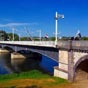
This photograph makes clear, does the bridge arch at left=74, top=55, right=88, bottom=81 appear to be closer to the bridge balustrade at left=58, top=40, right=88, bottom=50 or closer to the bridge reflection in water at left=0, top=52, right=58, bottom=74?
the bridge balustrade at left=58, top=40, right=88, bottom=50

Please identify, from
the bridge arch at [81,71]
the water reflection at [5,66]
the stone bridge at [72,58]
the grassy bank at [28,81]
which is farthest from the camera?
the water reflection at [5,66]

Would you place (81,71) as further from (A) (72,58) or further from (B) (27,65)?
(B) (27,65)

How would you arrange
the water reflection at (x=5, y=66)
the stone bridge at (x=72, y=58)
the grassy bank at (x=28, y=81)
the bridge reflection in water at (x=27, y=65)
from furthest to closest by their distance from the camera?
the bridge reflection in water at (x=27, y=65) < the water reflection at (x=5, y=66) < the stone bridge at (x=72, y=58) < the grassy bank at (x=28, y=81)

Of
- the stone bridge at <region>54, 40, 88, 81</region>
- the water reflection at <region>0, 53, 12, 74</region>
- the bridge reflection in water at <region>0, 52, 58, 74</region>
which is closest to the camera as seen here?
the stone bridge at <region>54, 40, 88, 81</region>

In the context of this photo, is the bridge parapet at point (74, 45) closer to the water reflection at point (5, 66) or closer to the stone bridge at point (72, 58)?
the stone bridge at point (72, 58)

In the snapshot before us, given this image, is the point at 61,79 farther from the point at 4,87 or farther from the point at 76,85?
the point at 4,87

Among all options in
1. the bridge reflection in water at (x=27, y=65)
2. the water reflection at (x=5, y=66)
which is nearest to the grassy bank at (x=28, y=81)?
the bridge reflection in water at (x=27, y=65)

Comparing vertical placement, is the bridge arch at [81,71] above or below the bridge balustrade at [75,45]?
below

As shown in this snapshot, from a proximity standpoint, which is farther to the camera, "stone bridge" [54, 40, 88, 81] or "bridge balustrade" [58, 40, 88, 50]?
"stone bridge" [54, 40, 88, 81]

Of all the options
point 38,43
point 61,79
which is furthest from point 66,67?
point 38,43

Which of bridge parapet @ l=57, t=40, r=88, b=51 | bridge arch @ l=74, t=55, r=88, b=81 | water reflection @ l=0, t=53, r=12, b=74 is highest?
bridge parapet @ l=57, t=40, r=88, b=51

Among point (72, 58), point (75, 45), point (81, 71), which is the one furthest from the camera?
point (81, 71)

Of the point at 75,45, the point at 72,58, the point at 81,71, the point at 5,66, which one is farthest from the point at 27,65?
the point at 75,45

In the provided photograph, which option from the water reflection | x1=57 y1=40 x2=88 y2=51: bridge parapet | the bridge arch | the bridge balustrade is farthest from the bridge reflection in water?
the bridge arch
